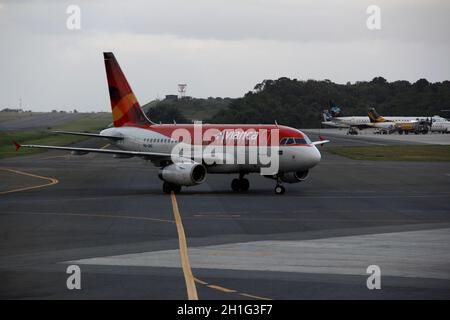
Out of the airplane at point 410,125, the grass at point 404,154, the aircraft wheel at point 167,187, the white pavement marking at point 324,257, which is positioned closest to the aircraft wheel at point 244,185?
the aircraft wheel at point 167,187

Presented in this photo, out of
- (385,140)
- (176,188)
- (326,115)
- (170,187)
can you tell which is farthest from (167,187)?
(326,115)

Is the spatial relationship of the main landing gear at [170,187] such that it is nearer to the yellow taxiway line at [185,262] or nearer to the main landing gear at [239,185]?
the main landing gear at [239,185]

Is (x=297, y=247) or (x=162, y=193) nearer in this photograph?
(x=297, y=247)

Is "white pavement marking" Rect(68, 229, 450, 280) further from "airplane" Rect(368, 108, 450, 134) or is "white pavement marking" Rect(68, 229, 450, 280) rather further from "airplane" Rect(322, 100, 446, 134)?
"airplane" Rect(322, 100, 446, 134)

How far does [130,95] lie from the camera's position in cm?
5322

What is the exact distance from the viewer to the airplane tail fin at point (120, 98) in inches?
2066

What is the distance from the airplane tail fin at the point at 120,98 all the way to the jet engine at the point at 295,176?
9743 mm

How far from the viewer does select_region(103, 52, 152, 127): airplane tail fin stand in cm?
5247

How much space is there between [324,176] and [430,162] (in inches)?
793

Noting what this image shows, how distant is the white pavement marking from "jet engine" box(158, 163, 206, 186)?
629 inches

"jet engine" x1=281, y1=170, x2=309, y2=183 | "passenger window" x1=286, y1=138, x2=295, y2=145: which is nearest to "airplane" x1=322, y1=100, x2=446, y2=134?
"jet engine" x1=281, y1=170, x2=309, y2=183

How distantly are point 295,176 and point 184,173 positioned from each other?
617 centimetres
